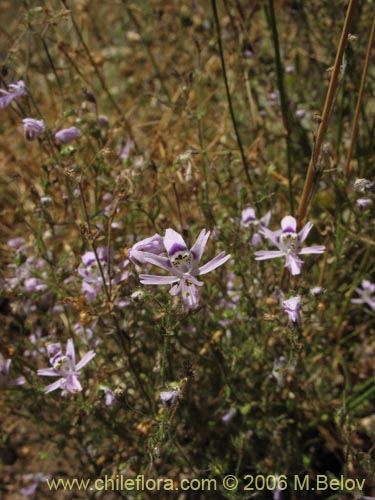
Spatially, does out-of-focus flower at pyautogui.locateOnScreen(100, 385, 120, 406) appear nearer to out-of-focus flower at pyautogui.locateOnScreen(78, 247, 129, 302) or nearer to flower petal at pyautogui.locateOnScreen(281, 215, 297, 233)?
out-of-focus flower at pyautogui.locateOnScreen(78, 247, 129, 302)

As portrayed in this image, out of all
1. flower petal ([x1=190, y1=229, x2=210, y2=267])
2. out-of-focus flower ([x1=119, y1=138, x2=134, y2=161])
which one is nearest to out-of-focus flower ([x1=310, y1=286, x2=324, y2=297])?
flower petal ([x1=190, y1=229, x2=210, y2=267])

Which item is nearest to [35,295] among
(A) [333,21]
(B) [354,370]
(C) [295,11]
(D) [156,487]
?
(D) [156,487]

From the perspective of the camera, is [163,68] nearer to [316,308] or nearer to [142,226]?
[142,226]

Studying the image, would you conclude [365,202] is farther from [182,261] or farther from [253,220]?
[182,261]

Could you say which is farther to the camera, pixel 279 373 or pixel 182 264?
pixel 279 373

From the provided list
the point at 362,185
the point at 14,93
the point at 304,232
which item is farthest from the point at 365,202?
the point at 14,93

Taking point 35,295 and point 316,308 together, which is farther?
point 35,295

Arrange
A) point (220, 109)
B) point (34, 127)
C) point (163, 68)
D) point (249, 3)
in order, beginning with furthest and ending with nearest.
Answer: point (163, 68), point (249, 3), point (220, 109), point (34, 127)
